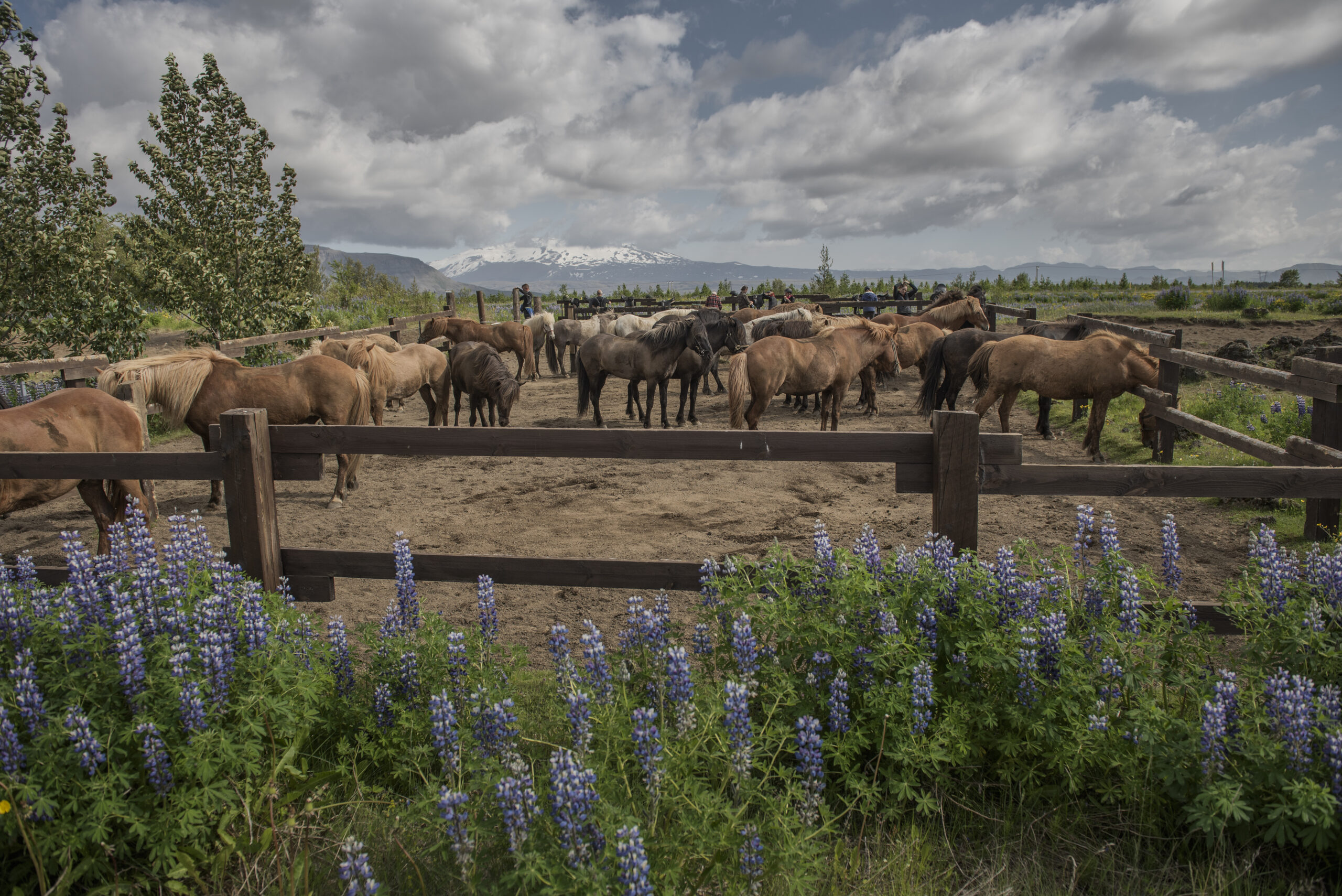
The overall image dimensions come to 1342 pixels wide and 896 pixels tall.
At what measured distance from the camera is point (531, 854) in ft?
5.71

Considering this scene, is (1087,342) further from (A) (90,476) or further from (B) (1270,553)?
(A) (90,476)

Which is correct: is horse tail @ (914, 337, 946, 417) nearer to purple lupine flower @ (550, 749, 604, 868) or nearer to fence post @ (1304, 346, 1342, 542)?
fence post @ (1304, 346, 1342, 542)

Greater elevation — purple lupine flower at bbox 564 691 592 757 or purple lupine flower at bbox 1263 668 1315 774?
purple lupine flower at bbox 564 691 592 757

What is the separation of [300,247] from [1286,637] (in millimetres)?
19020

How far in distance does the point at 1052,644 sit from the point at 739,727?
1.33m

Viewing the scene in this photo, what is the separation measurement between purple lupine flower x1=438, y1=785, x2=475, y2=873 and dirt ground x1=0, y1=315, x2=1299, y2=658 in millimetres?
2711

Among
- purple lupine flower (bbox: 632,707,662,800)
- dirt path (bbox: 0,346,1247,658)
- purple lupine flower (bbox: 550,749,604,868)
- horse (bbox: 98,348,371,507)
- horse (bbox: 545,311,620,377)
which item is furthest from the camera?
horse (bbox: 545,311,620,377)

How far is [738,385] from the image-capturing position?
11195mm

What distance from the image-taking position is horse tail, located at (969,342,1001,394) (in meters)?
11.5

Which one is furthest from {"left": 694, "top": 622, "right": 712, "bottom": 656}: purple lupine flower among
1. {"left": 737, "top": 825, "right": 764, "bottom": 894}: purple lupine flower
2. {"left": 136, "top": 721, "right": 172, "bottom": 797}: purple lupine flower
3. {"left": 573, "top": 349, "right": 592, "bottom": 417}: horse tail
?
{"left": 573, "top": 349, "right": 592, "bottom": 417}: horse tail

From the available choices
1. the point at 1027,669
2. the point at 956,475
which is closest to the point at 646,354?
the point at 956,475

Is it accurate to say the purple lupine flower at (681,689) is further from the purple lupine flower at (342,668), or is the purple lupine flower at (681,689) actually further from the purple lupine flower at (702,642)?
the purple lupine flower at (342,668)

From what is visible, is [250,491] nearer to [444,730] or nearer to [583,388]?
[444,730]

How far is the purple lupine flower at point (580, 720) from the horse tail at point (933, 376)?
12.2m
